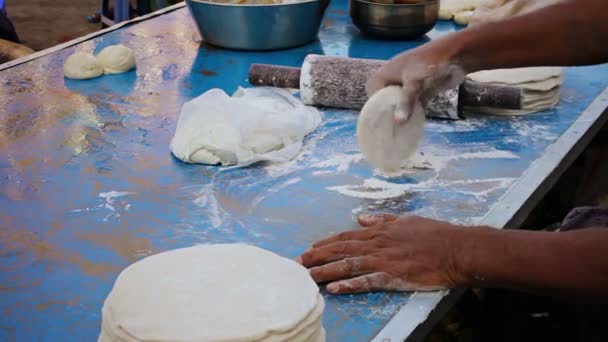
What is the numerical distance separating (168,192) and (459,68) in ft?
3.10

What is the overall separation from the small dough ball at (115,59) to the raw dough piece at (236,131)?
2.22 ft

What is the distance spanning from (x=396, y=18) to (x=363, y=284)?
196cm

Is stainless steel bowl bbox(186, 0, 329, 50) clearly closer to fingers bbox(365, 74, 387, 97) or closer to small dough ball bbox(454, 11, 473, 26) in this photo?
small dough ball bbox(454, 11, 473, 26)

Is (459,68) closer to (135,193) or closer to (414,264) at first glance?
(414,264)

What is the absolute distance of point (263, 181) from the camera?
84.6 inches

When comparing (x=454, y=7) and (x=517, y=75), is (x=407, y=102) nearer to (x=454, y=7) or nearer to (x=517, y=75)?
(x=517, y=75)

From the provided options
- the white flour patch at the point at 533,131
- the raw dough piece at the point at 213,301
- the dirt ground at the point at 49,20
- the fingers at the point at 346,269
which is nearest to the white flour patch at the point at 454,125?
the white flour patch at the point at 533,131

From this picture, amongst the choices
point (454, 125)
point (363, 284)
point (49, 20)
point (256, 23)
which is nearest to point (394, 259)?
point (363, 284)

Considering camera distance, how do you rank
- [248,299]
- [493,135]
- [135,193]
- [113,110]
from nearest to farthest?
1. [248,299]
2. [135,193]
3. [493,135]
4. [113,110]

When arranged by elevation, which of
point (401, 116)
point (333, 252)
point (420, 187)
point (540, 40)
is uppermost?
point (540, 40)

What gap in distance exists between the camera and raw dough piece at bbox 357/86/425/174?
2107 mm

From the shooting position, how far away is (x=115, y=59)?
2.95 metres

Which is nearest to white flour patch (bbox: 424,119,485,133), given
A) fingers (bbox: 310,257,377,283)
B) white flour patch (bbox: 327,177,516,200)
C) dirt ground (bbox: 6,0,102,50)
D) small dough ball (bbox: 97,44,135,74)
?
white flour patch (bbox: 327,177,516,200)

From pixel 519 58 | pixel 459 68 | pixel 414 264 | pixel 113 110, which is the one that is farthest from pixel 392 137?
pixel 113 110
